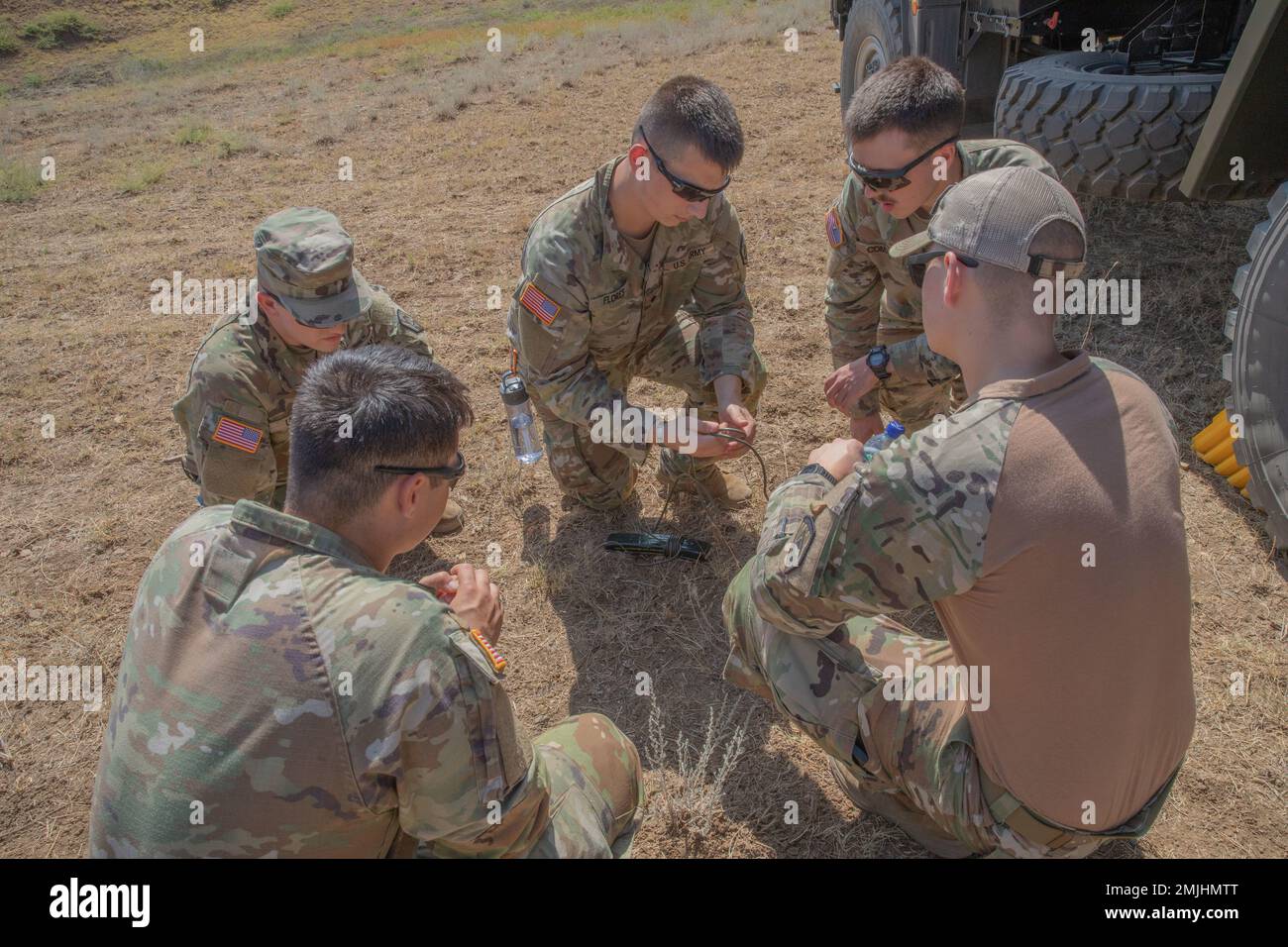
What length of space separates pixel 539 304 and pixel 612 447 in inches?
29.2

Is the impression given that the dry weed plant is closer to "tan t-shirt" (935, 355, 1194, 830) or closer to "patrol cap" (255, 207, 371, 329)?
"tan t-shirt" (935, 355, 1194, 830)

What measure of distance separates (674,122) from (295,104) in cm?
1140

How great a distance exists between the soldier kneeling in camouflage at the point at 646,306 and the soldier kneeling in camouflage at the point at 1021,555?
4.18 ft

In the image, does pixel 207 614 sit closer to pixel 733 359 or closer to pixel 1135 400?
pixel 1135 400

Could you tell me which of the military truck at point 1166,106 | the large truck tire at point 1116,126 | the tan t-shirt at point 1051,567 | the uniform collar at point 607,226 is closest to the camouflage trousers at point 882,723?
the tan t-shirt at point 1051,567

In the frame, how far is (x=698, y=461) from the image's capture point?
407 cm

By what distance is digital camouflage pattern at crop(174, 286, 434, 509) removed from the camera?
3.53 metres

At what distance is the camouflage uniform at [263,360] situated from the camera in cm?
343

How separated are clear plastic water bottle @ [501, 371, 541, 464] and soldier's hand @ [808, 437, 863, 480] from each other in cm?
182

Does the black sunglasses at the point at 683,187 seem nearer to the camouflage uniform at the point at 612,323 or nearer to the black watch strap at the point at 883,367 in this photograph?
the camouflage uniform at the point at 612,323

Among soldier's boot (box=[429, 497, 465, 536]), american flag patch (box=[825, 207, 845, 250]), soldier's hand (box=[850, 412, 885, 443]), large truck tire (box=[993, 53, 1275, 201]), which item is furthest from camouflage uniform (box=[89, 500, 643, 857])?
large truck tire (box=[993, 53, 1275, 201])

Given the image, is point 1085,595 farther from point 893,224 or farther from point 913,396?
A: point 893,224

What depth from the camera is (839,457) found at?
101 inches

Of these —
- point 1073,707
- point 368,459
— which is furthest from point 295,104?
point 1073,707
